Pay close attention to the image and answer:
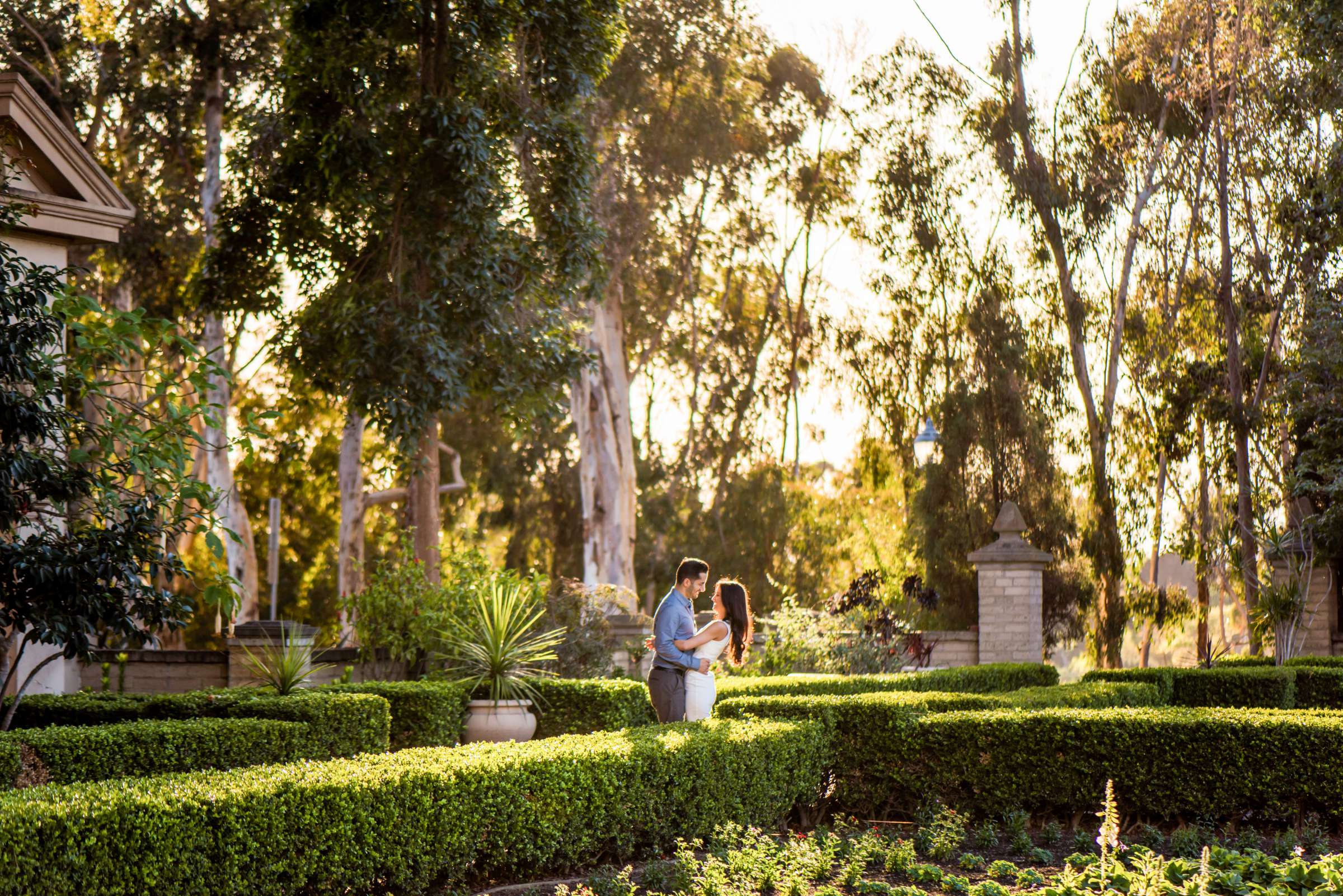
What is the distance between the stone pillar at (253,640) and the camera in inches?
456

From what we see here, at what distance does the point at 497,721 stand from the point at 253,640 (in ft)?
8.71

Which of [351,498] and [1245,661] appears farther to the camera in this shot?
[351,498]

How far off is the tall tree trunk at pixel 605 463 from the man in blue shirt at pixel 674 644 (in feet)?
47.4

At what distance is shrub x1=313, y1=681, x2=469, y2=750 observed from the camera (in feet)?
33.2

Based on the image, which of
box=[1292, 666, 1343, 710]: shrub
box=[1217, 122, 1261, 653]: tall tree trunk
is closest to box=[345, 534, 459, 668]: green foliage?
box=[1292, 666, 1343, 710]: shrub

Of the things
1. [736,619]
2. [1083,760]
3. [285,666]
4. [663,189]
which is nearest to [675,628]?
[736,619]

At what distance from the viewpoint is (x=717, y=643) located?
814cm

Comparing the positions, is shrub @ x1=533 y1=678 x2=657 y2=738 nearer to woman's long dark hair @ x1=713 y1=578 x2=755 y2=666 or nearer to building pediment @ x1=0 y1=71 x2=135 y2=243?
woman's long dark hair @ x1=713 y1=578 x2=755 y2=666

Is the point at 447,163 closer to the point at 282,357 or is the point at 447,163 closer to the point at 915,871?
the point at 282,357

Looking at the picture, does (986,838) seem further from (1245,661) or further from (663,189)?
(663,189)

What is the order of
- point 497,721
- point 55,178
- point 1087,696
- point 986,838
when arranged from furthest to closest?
point 55,178 < point 497,721 < point 1087,696 < point 986,838

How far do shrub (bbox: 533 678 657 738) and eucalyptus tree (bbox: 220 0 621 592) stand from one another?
4.05 meters

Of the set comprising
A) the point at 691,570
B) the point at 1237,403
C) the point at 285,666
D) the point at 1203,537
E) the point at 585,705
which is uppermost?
the point at 1237,403

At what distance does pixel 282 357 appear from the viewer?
1552cm
